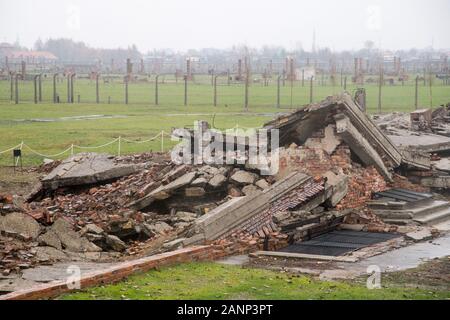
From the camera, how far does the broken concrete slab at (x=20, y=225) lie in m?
13.8

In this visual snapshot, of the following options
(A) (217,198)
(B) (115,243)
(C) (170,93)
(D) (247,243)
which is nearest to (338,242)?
(D) (247,243)

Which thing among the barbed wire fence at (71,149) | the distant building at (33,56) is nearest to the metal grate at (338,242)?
the barbed wire fence at (71,149)

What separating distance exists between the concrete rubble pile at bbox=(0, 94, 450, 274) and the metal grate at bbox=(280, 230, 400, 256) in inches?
9.2

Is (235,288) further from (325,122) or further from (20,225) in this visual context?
(325,122)

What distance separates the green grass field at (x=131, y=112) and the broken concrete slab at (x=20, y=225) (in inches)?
506

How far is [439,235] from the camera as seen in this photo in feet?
53.9

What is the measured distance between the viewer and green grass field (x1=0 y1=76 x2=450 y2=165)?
31.8 metres

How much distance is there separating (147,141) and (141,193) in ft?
41.2

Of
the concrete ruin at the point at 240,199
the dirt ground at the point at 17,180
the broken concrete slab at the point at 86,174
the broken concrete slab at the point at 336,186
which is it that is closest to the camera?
the concrete ruin at the point at 240,199

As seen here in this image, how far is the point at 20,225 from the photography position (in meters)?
14.0

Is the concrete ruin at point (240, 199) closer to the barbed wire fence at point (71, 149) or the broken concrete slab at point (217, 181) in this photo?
the broken concrete slab at point (217, 181)

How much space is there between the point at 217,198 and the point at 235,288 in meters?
6.08

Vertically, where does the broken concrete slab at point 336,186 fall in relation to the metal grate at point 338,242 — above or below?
above
